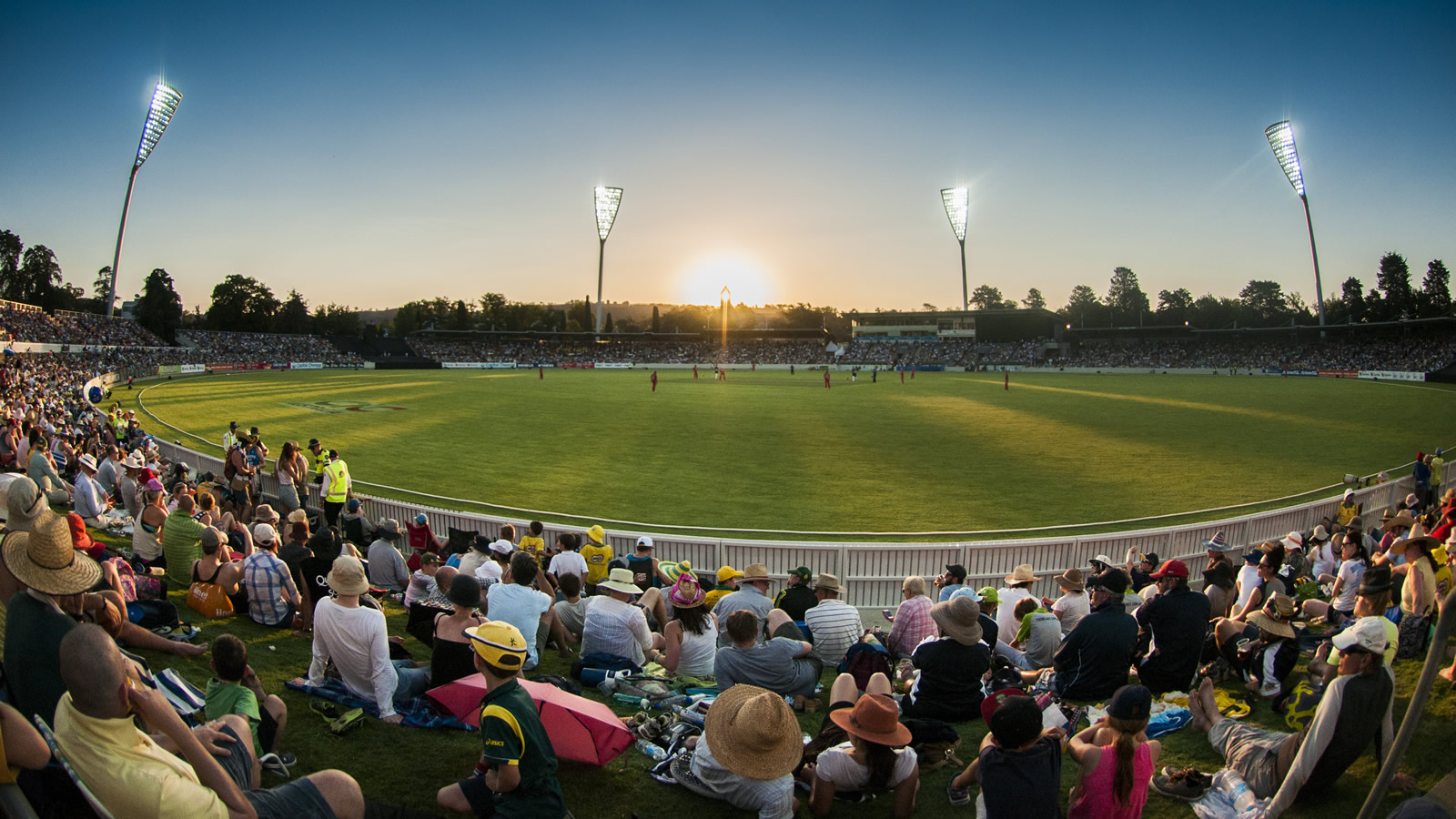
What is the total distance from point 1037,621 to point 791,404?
32434 millimetres

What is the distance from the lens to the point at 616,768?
496cm

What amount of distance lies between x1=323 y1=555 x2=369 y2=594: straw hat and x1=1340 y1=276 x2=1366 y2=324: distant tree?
127 metres

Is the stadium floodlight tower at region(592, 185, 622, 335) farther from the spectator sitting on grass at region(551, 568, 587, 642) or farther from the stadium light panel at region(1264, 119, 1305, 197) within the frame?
the spectator sitting on grass at region(551, 568, 587, 642)

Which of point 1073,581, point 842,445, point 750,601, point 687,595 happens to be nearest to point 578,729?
point 687,595

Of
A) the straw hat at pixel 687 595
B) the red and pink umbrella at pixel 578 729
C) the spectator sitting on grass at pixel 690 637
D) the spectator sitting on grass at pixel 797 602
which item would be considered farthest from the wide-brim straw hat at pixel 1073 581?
the red and pink umbrella at pixel 578 729

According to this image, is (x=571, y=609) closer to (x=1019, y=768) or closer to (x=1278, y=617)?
(x=1019, y=768)

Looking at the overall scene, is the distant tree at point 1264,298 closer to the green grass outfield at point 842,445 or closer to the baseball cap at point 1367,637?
the green grass outfield at point 842,445

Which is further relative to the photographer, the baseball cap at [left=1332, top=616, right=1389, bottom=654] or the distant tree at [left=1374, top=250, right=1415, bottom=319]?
the distant tree at [left=1374, top=250, right=1415, bottom=319]

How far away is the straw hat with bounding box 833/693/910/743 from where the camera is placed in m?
4.36

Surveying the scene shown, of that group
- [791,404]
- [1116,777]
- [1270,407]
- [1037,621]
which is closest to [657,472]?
[1037,621]

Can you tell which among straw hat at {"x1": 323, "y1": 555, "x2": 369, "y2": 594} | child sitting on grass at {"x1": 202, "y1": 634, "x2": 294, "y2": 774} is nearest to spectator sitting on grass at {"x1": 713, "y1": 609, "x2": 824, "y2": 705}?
straw hat at {"x1": 323, "y1": 555, "x2": 369, "y2": 594}

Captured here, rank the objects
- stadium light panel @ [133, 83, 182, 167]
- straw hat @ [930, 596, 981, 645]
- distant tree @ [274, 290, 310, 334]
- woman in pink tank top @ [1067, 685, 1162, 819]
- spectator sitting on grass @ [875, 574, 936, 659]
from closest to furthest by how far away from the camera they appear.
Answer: woman in pink tank top @ [1067, 685, 1162, 819] < straw hat @ [930, 596, 981, 645] < spectator sitting on grass @ [875, 574, 936, 659] < stadium light panel @ [133, 83, 182, 167] < distant tree @ [274, 290, 310, 334]

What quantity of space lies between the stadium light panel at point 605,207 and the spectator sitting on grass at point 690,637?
9517 cm

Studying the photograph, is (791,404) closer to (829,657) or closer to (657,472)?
A: (657,472)
